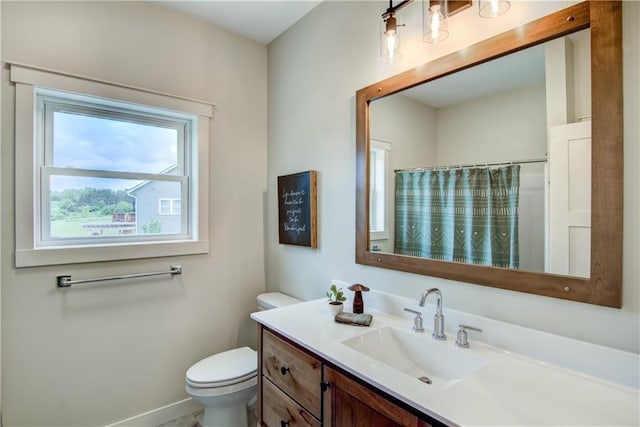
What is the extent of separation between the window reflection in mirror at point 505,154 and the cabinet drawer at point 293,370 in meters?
0.67

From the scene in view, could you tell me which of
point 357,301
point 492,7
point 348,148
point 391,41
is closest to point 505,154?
point 492,7

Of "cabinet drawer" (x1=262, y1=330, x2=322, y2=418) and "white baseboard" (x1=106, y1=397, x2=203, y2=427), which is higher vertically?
"cabinet drawer" (x1=262, y1=330, x2=322, y2=418)

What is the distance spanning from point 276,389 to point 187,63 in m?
2.03

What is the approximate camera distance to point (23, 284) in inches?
63.7

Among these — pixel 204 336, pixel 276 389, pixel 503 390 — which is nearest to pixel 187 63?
pixel 204 336

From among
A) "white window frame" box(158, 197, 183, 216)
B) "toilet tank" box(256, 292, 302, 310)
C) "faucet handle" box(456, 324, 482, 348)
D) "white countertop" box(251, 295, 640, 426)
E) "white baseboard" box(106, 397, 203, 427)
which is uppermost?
"white window frame" box(158, 197, 183, 216)

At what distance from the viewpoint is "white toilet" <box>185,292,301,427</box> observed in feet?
5.58

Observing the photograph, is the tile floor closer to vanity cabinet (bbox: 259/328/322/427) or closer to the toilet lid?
the toilet lid

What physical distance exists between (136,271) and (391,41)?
1.89m

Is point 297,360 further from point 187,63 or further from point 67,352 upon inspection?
point 187,63

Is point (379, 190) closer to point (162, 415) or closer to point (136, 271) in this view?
point (136, 271)

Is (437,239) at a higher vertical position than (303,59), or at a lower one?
lower

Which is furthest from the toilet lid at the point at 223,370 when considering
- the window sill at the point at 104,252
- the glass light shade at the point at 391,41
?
the glass light shade at the point at 391,41

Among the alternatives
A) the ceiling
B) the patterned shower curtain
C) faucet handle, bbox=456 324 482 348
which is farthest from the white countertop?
the ceiling
